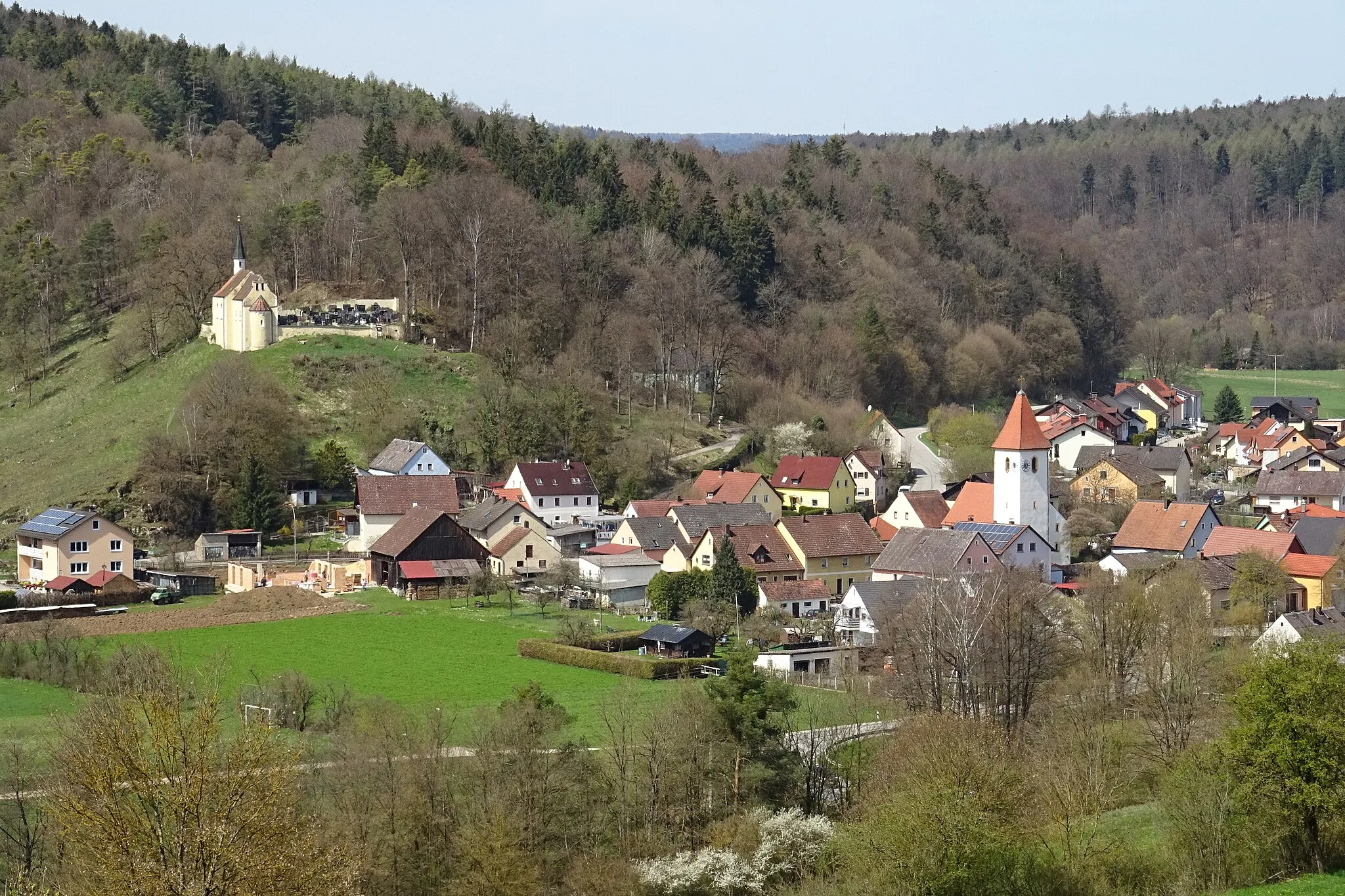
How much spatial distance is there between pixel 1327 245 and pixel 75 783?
127 meters

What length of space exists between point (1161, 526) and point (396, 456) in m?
22.9

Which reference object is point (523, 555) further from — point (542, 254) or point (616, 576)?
point (542, 254)

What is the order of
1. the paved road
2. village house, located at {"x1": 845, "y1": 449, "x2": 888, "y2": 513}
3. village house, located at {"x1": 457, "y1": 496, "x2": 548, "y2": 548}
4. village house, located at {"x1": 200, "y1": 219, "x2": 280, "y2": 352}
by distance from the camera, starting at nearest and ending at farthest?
village house, located at {"x1": 457, "y1": 496, "x2": 548, "y2": 548} → village house, located at {"x1": 845, "y1": 449, "x2": 888, "y2": 513} → the paved road → village house, located at {"x1": 200, "y1": 219, "x2": 280, "y2": 352}

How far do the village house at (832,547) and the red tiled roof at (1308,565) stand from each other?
10.3m

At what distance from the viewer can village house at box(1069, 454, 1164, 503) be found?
→ 53.4m

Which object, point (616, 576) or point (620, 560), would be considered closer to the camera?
point (616, 576)

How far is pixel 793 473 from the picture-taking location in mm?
53062

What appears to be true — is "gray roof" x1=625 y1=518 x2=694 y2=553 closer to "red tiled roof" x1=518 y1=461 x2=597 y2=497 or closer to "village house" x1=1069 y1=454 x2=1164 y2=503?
"red tiled roof" x1=518 y1=461 x2=597 y2=497

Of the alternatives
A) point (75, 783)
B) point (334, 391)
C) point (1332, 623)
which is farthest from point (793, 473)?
point (75, 783)

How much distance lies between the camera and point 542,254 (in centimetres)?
6562

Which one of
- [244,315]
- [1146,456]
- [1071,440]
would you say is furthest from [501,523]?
[1071,440]

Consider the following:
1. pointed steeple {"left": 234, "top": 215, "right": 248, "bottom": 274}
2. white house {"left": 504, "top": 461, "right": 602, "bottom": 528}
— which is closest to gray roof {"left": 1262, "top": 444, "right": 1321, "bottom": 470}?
white house {"left": 504, "top": 461, "right": 602, "bottom": 528}

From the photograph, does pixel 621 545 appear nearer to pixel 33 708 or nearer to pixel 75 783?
pixel 33 708

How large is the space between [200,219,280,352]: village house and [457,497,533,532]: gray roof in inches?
564
